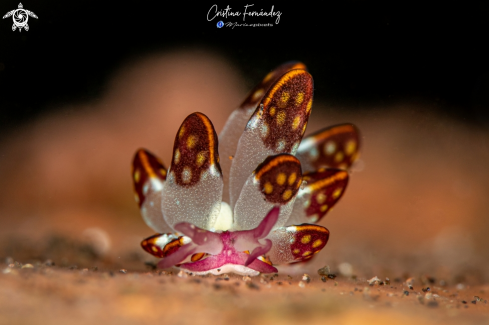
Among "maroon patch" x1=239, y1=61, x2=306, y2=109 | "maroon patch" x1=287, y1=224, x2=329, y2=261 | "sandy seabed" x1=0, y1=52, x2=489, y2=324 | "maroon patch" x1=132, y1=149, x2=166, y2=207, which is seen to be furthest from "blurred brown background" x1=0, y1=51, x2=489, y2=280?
"maroon patch" x1=239, y1=61, x2=306, y2=109

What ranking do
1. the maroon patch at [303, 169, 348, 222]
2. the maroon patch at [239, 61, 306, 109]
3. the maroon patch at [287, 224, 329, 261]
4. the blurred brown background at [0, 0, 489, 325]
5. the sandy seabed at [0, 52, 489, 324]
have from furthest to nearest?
the blurred brown background at [0, 0, 489, 325] < the maroon patch at [239, 61, 306, 109] < the maroon patch at [303, 169, 348, 222] < the maroon patch at [287, 224, 329, 261] < the sandy seabed at [0, 52, 489, 324]

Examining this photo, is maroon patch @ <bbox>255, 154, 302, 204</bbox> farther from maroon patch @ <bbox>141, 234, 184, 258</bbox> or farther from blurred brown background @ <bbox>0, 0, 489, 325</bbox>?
blurred brown background @ <bbox>0, 0, 489, 325</bbox>

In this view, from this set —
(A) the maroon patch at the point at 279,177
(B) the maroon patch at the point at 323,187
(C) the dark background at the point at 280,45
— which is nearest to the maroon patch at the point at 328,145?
(B) the maroon patch at the point at 323,187

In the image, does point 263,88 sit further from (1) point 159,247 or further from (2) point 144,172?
(1) point 159,247

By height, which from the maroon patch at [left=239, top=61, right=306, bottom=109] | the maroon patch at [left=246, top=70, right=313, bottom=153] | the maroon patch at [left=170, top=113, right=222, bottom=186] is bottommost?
the maroon patch at [left=170, top=113, right=222, bottom=186]

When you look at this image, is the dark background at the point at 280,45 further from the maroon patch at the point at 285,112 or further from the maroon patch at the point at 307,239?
the maroon patch at the point at 307,239

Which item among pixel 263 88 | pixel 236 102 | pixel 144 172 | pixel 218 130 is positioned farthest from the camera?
pixel 236 102

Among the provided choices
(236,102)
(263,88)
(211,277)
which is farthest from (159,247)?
(236,102)
